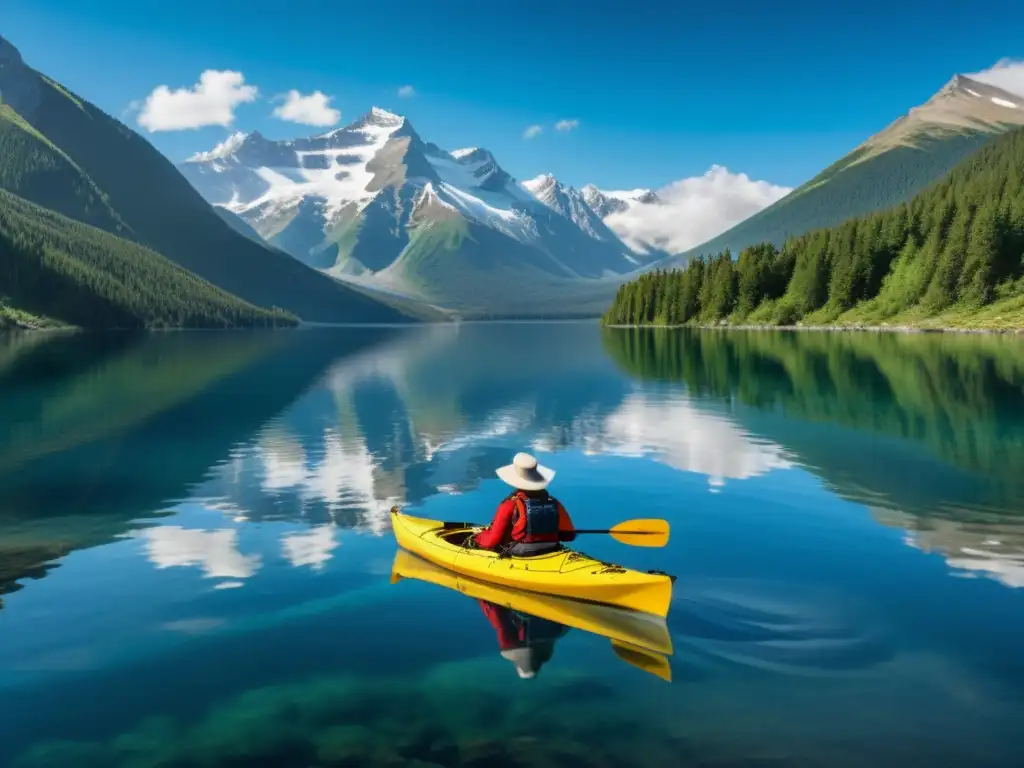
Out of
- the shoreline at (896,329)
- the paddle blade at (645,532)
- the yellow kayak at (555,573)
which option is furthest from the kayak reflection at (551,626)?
the shoreline at (896,329)

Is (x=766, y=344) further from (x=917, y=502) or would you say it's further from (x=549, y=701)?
(x=549, y=701)

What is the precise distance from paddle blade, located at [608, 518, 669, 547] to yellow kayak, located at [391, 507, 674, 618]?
295 cm

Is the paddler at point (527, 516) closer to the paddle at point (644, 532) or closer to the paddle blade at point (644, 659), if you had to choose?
the paddle at point (644, 532)

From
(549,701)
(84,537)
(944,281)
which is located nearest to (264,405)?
(84,537)

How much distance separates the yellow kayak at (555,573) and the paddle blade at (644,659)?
2.82 feet

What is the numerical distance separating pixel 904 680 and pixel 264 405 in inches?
2208

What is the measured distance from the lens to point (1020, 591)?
66.7 ft

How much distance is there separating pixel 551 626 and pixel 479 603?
236 cm

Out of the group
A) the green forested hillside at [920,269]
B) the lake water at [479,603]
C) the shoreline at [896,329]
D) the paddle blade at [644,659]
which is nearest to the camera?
the lake water at [479,603]

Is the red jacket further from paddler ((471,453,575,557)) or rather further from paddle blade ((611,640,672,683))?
paddle blade ((611,640,672,683))

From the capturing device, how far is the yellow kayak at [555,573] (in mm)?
17656

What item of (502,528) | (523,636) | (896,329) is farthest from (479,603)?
(896,329)

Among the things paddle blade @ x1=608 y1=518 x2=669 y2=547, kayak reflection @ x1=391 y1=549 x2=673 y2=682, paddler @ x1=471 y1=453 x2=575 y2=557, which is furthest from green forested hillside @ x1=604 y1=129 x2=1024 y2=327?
kayak reflection @ x1=391 y1=549 x2=673 y2=682

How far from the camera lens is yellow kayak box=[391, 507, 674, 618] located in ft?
57.9
